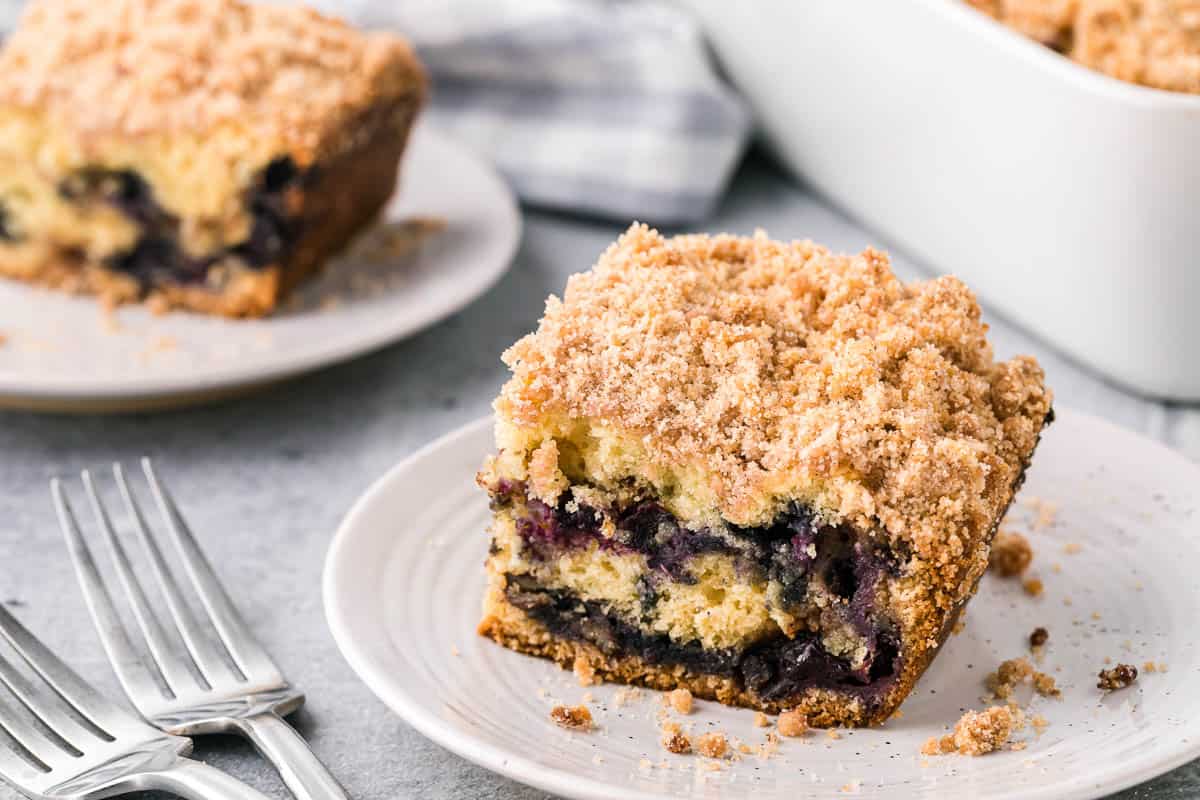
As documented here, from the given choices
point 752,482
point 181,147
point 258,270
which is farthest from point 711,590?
point 181,147

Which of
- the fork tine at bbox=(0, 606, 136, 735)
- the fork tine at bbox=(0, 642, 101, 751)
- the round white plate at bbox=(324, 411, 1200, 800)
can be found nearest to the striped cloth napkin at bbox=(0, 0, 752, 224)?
the round white plate at bbox=(324, 411, 1200, 800)

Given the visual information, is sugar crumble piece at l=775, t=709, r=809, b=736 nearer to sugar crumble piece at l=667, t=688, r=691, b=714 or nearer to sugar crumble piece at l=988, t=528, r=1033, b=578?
sugar crumble piece at l=667, t=688, r=691, b=714

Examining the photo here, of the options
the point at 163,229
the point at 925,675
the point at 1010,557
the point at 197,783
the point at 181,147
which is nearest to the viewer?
the point at 197,783

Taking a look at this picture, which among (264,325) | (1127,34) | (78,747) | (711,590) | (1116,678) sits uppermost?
(1127,34)

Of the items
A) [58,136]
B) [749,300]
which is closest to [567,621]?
[749,300]

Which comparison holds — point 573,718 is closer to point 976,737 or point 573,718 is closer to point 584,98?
point 976,737

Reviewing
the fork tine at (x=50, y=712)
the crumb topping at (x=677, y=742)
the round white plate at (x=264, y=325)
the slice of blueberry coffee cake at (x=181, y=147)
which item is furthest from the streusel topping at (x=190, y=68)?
the crumb topping at (x=677, y=742)

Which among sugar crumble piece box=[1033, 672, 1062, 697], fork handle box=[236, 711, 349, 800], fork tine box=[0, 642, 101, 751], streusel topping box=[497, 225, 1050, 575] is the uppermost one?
streusel topping box=[497, 225, 1050, 575]

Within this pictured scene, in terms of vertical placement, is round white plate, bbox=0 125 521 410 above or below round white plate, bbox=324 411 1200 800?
below
